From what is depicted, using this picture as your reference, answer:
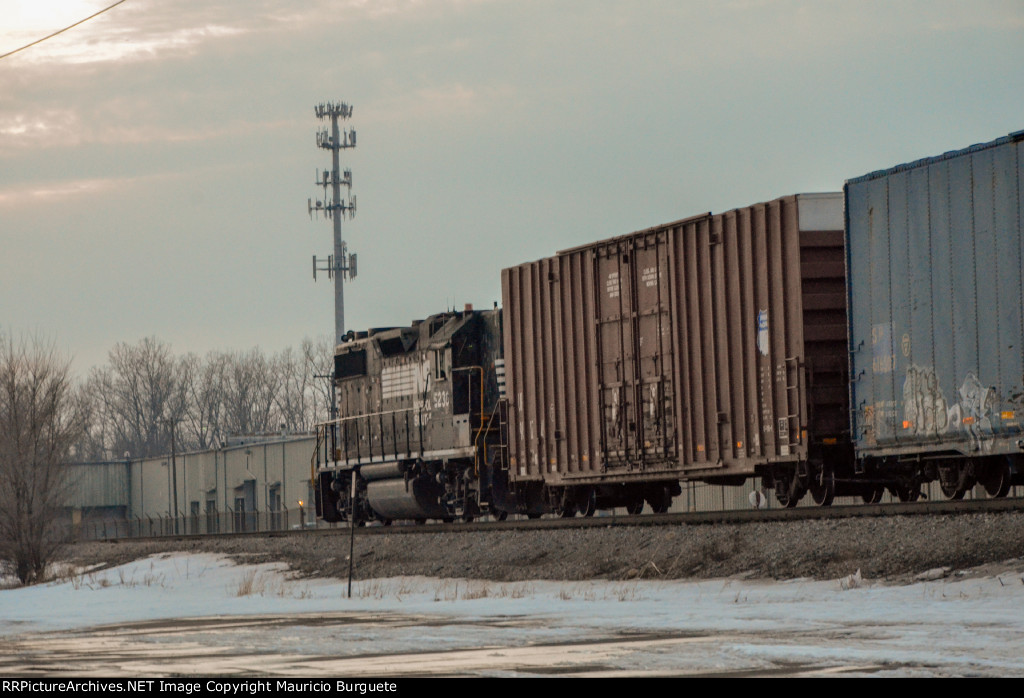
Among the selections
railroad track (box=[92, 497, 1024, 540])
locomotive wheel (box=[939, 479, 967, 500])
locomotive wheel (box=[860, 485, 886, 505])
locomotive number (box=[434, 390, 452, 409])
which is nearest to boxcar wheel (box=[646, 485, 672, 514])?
railroad track (box=[92, 497, 1024, 540])

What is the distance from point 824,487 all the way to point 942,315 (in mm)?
3821

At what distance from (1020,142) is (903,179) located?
177 cm

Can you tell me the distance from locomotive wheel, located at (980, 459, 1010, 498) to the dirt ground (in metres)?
1.30

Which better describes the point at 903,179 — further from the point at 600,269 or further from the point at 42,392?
the point at 42,392

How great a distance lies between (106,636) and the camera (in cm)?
1222

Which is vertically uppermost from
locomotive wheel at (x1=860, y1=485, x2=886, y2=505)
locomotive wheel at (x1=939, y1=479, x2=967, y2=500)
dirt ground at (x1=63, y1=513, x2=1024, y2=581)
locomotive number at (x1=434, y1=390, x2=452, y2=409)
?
locomotive number at (x1=434, y1=390, x2=452, y2=409)

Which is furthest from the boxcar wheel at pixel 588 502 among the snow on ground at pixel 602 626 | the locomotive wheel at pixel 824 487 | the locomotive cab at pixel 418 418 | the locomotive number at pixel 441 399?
the locomotive wheel at pixel 824 487

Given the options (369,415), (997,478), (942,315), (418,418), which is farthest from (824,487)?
(369,415)

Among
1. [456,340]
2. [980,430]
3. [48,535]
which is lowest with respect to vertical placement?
[48,535]

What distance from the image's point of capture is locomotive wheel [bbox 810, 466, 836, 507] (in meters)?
18.3

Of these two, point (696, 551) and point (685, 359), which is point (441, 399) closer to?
point (685, 359)

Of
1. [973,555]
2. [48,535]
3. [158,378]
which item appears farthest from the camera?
[158,378]

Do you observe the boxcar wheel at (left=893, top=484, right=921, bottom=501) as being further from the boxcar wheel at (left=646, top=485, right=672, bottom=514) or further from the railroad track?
the boxcar wheel at (left=646, top=485, right=672, bottom=514)
